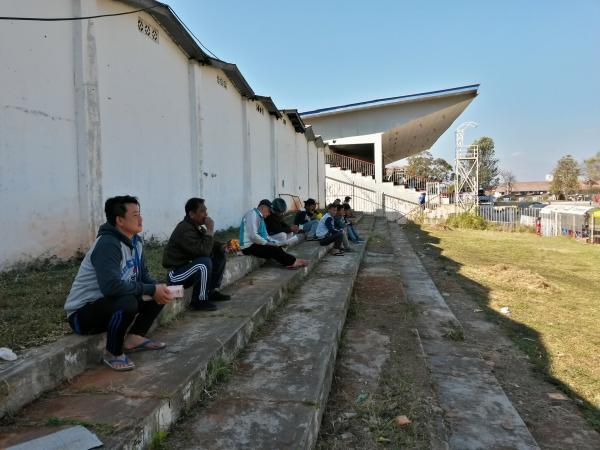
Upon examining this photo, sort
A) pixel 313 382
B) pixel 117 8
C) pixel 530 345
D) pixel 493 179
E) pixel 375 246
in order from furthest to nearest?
pixel 493 179, pixel 375 246, pixel 117 8, pixel 530 345, pixel 313 382

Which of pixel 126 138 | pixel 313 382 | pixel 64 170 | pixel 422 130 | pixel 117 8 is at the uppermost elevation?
pixel 422 130

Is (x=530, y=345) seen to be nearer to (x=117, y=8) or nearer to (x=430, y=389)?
(x=430, y=389)

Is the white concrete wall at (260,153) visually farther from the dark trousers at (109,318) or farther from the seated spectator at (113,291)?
the dark trousers at (109,318)

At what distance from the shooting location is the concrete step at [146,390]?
1.94 m

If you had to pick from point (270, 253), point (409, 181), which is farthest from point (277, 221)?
point (409, 181)

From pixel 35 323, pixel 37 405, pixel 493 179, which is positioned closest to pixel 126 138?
pixel 35 323

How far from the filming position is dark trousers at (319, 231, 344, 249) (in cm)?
840

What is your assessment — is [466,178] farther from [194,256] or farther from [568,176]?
[568,176]

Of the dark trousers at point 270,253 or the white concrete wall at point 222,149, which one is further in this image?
the white concrete wall at point 222,149

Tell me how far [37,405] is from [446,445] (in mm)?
2202

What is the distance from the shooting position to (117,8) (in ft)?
18.2

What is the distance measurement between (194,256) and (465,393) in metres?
2.64

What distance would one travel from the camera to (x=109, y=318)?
261cm

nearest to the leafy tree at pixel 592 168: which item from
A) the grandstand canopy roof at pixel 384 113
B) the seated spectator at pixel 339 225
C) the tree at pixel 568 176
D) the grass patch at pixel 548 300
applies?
the tree at pixel 568 176
